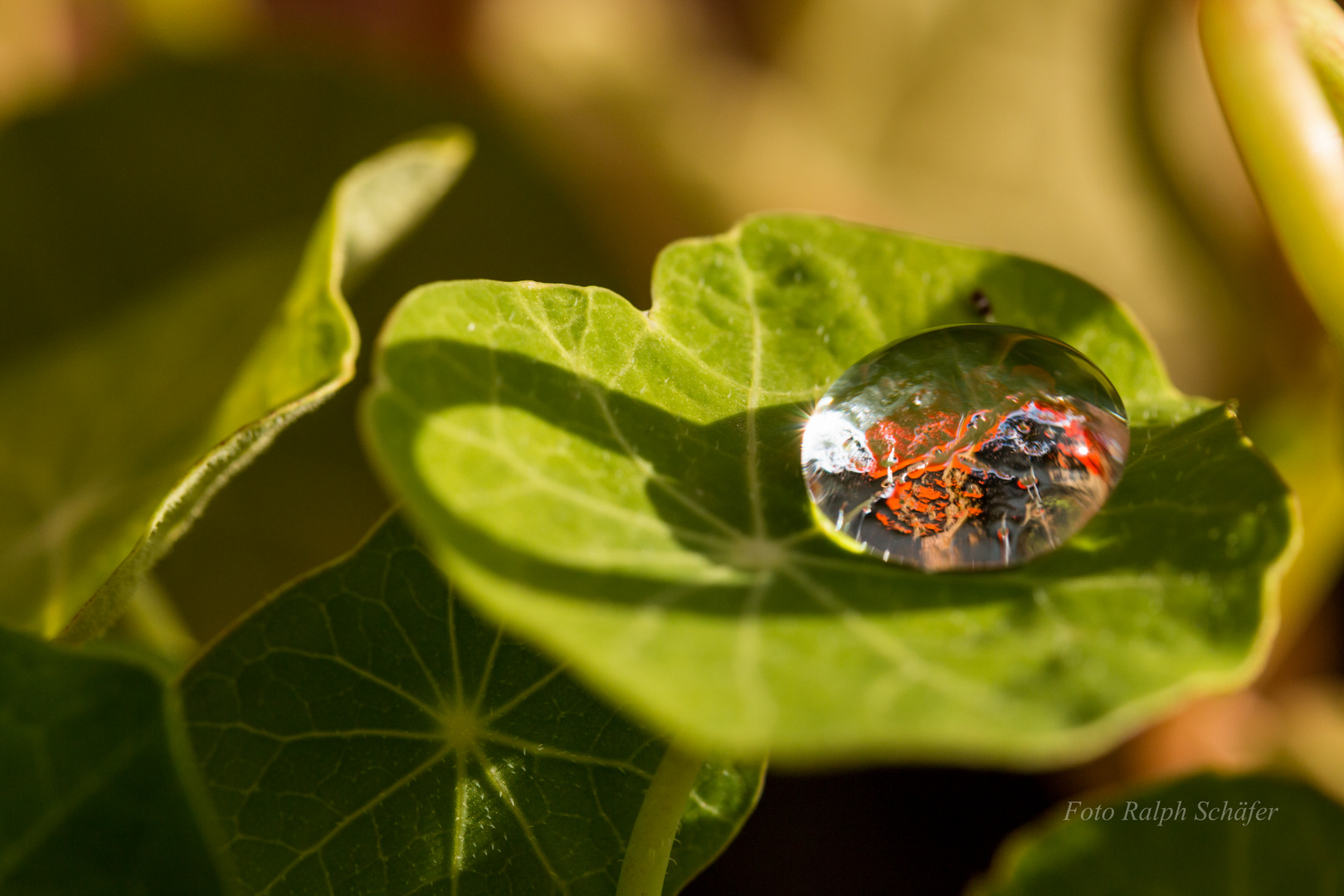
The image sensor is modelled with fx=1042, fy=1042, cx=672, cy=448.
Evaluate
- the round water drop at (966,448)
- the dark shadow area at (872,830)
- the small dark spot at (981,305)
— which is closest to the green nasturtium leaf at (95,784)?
the round water drop at (966,448)

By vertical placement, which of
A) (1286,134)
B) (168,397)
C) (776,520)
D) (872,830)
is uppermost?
(1286,134)

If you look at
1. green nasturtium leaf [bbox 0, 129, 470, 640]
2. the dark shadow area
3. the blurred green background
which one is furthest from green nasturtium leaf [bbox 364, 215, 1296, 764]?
the dark shadow area

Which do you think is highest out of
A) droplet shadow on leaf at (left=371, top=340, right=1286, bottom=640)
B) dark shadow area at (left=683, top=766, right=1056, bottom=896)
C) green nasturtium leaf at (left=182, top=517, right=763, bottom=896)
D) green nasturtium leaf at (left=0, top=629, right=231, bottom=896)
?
droplet shadow on leaf at (left=371, top=340, right=1286, bottom=640)

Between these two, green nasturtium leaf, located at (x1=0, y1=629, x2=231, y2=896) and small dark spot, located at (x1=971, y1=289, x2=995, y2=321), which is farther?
small dark spot, located at (x1=971, y1=289, x2=995, y2=321)

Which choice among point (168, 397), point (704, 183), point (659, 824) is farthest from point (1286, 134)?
point (704, 183)

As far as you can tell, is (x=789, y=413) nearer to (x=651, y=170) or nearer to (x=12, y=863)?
(x=12, y=863)

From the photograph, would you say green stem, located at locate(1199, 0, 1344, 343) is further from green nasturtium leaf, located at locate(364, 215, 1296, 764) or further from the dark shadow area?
the dark shadow area

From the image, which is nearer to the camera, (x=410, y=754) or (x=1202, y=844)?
(x=1202, y=844)

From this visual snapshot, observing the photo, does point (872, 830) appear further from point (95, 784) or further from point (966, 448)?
point (95, 784)
